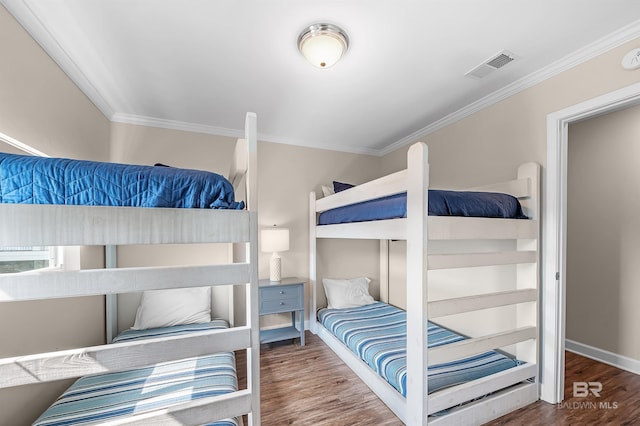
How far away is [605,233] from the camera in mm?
2561

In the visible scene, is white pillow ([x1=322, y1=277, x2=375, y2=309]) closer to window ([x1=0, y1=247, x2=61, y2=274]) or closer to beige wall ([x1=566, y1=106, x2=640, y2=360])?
beige wall ([x1=566, y1=106, x2=640, y2=360])

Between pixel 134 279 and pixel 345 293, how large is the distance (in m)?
2.52

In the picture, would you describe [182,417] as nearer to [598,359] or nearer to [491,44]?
[491,44]

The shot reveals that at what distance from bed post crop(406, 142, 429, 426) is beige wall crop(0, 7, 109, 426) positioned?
2107 millimetres

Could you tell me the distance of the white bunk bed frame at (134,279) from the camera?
2.93 ft

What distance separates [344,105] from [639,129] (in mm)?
2651

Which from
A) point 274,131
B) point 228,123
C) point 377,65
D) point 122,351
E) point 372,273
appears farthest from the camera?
point 372,273

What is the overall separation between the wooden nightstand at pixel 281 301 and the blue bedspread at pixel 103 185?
5.97ft

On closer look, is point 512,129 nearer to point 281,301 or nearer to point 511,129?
point 511,129

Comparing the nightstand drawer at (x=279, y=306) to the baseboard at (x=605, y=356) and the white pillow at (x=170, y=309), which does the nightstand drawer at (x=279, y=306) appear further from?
the baseboard at (x=605, y=356)

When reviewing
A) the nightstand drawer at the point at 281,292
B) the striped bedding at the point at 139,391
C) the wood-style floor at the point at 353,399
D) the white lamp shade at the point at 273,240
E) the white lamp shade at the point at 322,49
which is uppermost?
the white lamp shade at the point at 322,49

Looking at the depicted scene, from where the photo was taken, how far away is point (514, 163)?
213 cm

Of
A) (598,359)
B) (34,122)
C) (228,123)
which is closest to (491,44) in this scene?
(228,123)

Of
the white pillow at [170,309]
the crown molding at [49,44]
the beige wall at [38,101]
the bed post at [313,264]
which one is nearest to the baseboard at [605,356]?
the bed post at [313,264]
